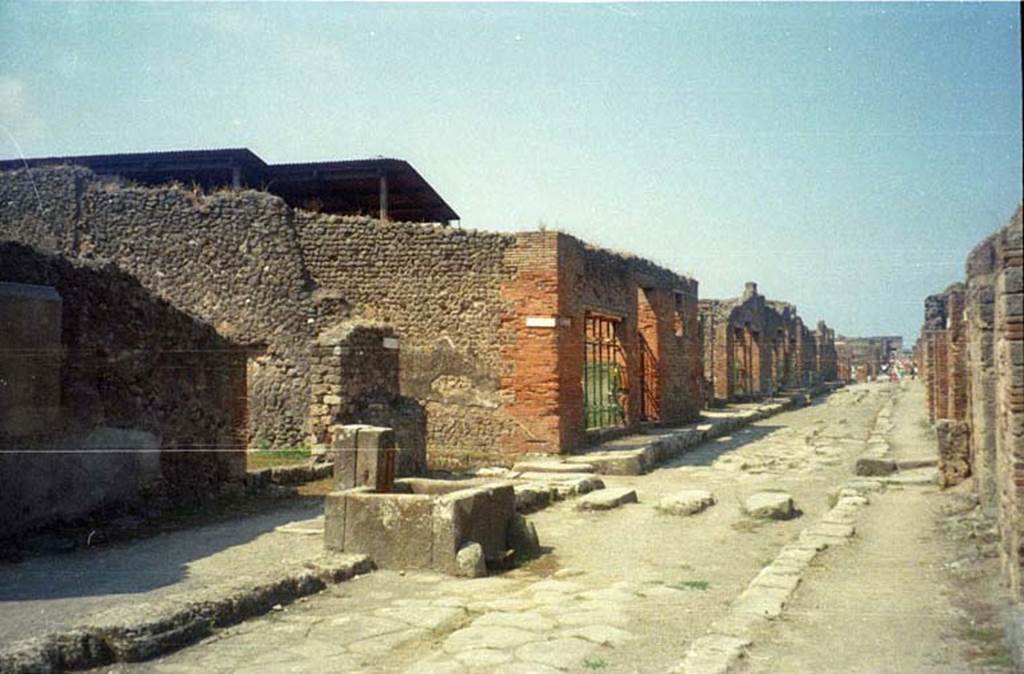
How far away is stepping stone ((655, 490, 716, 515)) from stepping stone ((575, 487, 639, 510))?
0.40 metres

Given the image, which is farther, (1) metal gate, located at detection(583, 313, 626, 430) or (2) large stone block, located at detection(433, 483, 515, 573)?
(1) metal gate, located at detection(583, 313, 626, 430)


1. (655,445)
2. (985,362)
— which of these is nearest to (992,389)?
(985,362)

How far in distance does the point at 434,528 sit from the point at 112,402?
3973 mm

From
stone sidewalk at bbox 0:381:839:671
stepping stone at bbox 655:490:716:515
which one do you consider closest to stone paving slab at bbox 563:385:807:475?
stepping stone at bbox 655:490:716:515

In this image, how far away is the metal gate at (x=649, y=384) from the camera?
18.3 m

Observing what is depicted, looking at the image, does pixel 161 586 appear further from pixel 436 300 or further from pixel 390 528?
pixel 436 300

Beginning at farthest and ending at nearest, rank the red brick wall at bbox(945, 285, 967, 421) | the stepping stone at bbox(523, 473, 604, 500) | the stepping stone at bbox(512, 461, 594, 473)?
1. the stepping stone at bbox(512, 461, 594, 473)
2. the red brick wall at bbox(945, 285, 967, 421)
3. the stepping stone at bbox(523, 473, 604, 500)

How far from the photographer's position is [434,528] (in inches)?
257

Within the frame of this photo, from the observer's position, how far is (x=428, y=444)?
14.2 m

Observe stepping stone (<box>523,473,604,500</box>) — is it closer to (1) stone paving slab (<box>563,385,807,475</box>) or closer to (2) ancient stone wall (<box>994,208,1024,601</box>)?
(1) stone paving slab (<box>563,385,807,475</box>)

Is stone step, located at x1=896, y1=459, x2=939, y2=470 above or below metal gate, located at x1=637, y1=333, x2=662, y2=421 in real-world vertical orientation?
below

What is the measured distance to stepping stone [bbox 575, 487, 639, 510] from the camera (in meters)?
9.51

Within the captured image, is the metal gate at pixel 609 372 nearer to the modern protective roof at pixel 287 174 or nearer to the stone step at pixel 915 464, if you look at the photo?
the stone step at pixel 915 464

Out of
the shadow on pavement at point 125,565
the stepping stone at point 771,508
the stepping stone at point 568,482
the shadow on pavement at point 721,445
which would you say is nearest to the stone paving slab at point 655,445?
the shadow on pavement at point 721,445
